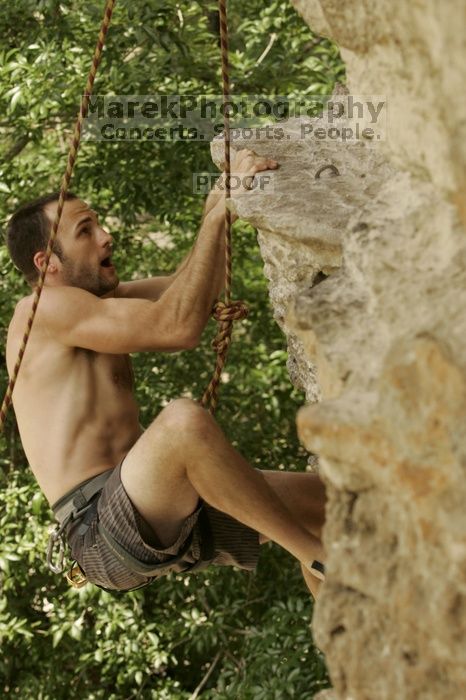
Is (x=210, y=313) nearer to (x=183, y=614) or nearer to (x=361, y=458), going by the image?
(x=361, y=458)

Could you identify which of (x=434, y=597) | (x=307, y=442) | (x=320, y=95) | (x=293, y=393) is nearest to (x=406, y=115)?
(x=307, y=442)

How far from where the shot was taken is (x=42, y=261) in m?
3.74

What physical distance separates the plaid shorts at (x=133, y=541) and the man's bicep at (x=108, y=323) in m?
0.39

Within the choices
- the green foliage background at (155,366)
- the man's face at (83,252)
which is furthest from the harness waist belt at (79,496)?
the green foliage background at (155,366)

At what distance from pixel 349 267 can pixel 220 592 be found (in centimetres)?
366

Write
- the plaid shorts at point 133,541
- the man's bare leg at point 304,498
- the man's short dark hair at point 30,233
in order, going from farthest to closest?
the man's short dark hair at point 30,233
the man's bare leg at point 304,498
the plaid shorts at point 133,541

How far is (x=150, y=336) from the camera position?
11.1 feet

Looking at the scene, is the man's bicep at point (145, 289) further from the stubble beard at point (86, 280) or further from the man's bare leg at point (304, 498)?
the man's bare leg at point (304, 498)

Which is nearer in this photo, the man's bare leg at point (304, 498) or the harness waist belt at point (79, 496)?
the man's bare leg at point (304, 498)

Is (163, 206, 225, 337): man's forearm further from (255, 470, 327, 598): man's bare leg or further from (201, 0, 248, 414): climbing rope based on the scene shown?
(255, 470, 327, 598): man's bare leg

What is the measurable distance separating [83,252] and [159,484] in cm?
94

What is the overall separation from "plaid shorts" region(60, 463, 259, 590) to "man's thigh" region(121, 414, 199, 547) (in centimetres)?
2

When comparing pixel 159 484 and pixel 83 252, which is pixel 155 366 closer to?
pixel 83 252

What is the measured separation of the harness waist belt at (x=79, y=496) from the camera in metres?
3.45
